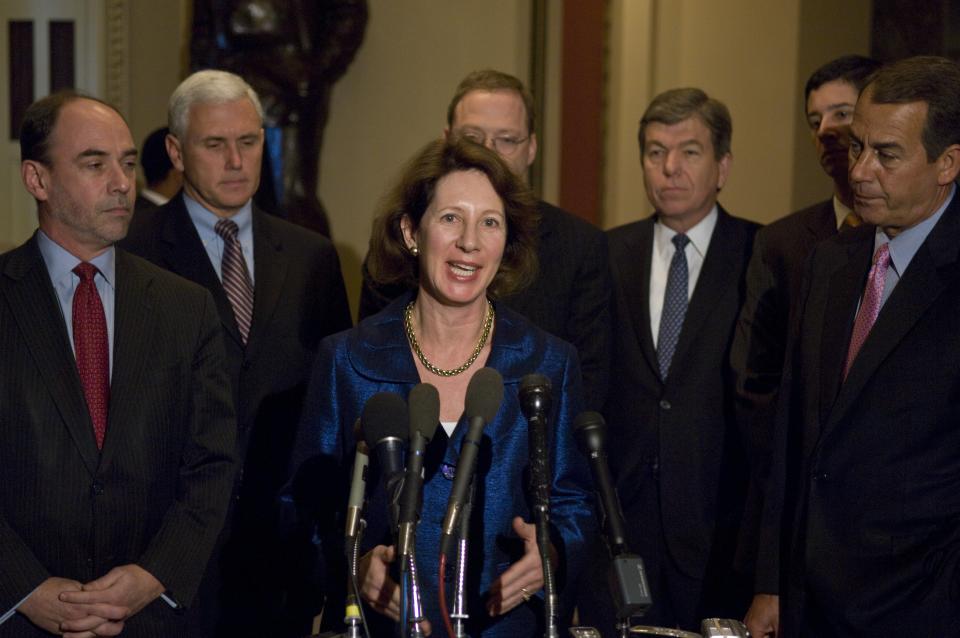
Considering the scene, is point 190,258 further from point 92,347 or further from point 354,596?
point 354,596

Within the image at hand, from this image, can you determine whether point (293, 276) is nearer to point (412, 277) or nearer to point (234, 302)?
point (234, 302)

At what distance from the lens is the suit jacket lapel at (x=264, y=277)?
353 cm

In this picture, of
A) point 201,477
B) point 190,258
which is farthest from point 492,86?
point 201,477

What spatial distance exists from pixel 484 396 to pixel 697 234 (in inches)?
79.1

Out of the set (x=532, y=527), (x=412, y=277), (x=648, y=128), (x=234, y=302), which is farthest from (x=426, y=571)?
(x=648, y=128)

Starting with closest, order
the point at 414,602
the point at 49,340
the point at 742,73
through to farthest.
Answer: the point at 414,602 → the point at 49,340 → the point at 742,73

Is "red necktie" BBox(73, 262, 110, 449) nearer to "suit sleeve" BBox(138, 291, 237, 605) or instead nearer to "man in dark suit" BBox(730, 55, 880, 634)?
"suit sleeve" BBox(138, 291, 237, 605)

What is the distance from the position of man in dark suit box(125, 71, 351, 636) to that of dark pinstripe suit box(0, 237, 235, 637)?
0.38 m

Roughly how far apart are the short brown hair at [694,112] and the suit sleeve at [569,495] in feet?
4.85

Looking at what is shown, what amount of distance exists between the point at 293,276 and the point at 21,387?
36.7 inches

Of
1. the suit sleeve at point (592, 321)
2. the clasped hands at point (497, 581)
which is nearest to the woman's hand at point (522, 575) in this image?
the clasped hands at point (497, 581)

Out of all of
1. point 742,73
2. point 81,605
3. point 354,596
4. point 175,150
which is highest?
point 742,73

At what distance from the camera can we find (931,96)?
2836 millimetres

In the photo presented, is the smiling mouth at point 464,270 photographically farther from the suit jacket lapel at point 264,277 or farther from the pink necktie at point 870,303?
the suit jacket lapel at point 264,277
